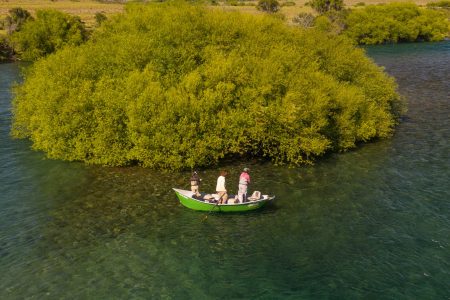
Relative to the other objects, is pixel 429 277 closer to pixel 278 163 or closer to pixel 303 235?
pixel 303 235

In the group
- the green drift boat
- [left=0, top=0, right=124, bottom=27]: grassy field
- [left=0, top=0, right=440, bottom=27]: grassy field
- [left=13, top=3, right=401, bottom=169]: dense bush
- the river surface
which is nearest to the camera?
the river surface

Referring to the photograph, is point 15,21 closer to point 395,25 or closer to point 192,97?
point 192,97

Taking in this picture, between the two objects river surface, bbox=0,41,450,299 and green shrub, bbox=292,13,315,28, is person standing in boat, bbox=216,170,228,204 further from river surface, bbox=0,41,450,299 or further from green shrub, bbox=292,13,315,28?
green shrub, bbox=292,13,315,28

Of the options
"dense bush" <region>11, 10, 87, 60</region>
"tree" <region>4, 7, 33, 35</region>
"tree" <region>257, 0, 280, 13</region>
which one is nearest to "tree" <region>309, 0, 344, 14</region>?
"tree" <region>257, 0, 280, 13</region>

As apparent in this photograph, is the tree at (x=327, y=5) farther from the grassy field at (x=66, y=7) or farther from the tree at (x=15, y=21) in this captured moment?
the tree at (x=15, y=21)

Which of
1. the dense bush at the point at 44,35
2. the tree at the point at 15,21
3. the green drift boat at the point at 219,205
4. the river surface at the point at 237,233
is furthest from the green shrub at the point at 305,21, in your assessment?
the green drift boat at the point at 219,205

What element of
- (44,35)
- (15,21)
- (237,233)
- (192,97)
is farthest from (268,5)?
(237,233)
